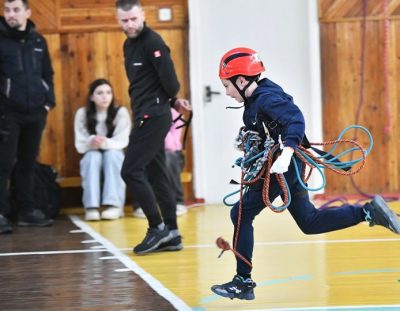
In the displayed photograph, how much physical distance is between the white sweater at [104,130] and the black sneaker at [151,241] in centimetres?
242

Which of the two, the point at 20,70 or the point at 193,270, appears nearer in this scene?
the point at 193,270

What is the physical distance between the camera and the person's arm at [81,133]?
336 inches

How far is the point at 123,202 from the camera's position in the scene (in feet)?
28.0

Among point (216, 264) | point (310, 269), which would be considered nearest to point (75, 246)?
point (216, 264)

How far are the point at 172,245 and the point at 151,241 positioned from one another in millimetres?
200

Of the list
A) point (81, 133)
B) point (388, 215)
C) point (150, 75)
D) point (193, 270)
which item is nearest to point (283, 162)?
point (388, 215)

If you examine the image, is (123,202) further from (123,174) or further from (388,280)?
(388,280)

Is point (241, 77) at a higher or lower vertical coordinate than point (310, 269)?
higher

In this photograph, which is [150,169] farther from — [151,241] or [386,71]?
[386,71]

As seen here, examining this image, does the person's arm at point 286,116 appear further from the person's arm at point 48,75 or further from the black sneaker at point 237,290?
the person's arm at point 48,75

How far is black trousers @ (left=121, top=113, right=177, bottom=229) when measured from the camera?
19.8 feet

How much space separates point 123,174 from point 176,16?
134 inches

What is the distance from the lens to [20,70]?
757 cm

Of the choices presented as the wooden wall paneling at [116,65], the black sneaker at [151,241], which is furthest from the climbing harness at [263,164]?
the wooden wall paneling at [116,65]
